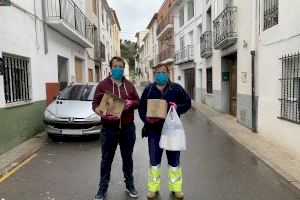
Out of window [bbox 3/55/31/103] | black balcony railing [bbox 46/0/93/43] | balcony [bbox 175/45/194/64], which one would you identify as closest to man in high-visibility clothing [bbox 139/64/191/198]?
window [bbox 3/55/31/103]

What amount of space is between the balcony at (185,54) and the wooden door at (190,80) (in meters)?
1.00

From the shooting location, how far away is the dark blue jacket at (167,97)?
15.0 feet

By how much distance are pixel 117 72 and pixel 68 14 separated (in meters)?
10.8

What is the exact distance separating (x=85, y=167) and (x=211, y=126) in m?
6.45

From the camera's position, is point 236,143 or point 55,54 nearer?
point 236,143

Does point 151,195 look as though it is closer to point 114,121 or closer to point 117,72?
point 114,121

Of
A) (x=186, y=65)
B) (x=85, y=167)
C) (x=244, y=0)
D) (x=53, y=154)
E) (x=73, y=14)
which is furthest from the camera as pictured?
(x=186, y=65)

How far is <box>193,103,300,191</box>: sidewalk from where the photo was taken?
18.7ft

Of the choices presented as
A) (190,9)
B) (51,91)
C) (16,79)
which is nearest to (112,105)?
(16,79)

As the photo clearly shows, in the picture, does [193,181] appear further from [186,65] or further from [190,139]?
[186,65]

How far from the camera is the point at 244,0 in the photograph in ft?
35.6

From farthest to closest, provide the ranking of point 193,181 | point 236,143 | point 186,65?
point 186,65 → point 236,143 → point 193,181

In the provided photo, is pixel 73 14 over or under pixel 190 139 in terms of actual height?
over

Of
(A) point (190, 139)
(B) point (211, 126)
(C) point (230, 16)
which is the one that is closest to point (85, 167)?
(A) point (190, 139)
